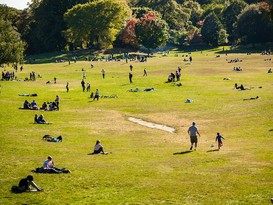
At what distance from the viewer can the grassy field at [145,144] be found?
2633cm

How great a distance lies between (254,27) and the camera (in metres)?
153

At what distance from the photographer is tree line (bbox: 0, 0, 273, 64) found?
139000 millimetres

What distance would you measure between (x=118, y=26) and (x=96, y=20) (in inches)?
345

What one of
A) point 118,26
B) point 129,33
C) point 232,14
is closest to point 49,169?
point 118,26

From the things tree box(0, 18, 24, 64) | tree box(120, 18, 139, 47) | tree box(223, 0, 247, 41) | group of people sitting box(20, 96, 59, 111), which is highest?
tree box(223, 0, 247, 41)

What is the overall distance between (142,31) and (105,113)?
8604 cm

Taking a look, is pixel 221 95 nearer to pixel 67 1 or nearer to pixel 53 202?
pixel 53 202

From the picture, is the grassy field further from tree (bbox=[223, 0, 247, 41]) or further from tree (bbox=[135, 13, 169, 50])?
tree (bbox=[223, 0, 247, 41])

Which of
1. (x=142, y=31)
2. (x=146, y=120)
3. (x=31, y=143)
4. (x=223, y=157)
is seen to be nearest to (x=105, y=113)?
(x=146, y=120)

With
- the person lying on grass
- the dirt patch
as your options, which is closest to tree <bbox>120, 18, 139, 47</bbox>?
the dirt patch

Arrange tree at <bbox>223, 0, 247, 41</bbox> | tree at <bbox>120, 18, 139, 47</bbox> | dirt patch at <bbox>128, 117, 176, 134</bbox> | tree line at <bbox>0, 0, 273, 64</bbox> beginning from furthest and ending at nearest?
tree at <bbox>223, 0, 247, 41</bbox>, tree at <bbox>120, 18, 139, 47</bbox>, tree line at <bbox>0, 0, 273, 64</bbox>, dirt patch at <bbox>128, 117, 176, 134</bbox>

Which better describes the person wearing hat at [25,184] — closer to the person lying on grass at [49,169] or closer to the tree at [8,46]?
the person lying on grass at [49,169]

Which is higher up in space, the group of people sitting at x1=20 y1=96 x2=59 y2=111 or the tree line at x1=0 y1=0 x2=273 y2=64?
the tree line at x1=0 y1=0 x2=273 y2=64

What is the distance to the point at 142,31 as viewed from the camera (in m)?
141
